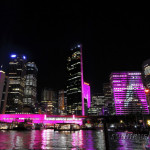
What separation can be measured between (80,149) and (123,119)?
105 metres

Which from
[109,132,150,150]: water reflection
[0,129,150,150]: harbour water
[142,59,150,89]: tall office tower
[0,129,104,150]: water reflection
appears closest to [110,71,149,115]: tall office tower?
[142,59,150,89]: tall office tower

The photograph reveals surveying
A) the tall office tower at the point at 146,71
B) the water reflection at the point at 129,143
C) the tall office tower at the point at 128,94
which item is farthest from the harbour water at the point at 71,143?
the tall office tower at the point at 146,71

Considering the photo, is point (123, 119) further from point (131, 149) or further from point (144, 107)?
point (131, 149)

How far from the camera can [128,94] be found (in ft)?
621

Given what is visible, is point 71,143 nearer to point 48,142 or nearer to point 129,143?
point 48,142

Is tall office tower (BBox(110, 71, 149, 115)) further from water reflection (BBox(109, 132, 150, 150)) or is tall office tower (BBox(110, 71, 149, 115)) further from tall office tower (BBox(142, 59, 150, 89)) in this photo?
water reflection (BBox(109, 132, 150, 150))

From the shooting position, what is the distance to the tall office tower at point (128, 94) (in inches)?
7094

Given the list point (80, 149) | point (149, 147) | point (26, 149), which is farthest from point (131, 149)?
point (26, 149)

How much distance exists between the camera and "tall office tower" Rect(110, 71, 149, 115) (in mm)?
180188

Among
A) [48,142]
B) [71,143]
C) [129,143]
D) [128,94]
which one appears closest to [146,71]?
[128,94]

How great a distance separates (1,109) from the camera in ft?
545

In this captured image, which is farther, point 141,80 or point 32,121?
point 141,80

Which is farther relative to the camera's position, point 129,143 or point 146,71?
point 146,71

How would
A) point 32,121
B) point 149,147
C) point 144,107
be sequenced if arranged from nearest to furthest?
point 149,147 → point 32,121 → point 144,107
